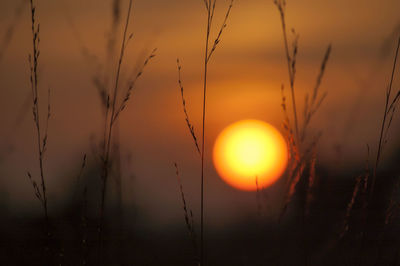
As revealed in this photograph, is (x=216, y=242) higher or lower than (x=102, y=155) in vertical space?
lower

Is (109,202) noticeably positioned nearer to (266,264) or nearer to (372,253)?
(266,264)

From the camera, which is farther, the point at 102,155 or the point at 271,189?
the point at 271,189

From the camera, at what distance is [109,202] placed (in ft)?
11.4

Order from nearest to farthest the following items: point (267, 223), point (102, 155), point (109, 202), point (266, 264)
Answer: point (102, 155) < point (267, 223) < point (266, 264) < point (109, 202)


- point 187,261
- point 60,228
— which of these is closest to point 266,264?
point 187,261

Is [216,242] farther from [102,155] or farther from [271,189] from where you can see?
[102,155]

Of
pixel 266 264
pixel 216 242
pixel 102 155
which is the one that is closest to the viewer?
pixel 102 155

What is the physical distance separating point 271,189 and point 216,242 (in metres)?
3.94

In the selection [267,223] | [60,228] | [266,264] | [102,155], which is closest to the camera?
[102,155]

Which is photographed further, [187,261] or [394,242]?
[187,261]

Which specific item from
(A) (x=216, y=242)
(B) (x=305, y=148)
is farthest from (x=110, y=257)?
(A) (x=216, y=242)

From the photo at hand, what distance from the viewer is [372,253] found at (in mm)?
3027

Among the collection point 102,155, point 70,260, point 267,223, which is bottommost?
point 70,260

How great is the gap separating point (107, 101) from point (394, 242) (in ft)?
5.00
